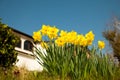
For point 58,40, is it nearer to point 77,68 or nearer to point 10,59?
point 77,68

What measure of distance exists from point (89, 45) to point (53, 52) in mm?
1175

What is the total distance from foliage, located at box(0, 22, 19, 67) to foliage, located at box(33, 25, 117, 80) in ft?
16.9

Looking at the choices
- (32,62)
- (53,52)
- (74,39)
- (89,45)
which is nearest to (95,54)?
(89,45)

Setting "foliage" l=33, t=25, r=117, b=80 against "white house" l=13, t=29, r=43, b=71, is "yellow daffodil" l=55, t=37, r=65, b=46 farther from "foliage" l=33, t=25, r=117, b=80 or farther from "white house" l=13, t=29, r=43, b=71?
"white house" l=13, t=29, r=43, b=71

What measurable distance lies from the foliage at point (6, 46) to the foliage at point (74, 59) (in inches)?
202

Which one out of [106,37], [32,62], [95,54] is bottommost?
[95,54]

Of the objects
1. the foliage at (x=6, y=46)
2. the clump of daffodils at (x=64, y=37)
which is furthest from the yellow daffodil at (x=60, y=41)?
the foliage at (x=6, y=46)

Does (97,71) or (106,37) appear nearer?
(97,71)

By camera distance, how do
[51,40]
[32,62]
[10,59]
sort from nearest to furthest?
[51,40], [10,59], [32,62]

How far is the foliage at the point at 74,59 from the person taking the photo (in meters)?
7.48

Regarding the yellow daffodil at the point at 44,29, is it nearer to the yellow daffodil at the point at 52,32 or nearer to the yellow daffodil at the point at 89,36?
the yellow daffodil at the point at 52,32

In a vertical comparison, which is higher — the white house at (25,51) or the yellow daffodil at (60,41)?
the white house at (25,51)

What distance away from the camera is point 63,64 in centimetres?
745

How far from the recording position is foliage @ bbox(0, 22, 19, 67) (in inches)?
500
